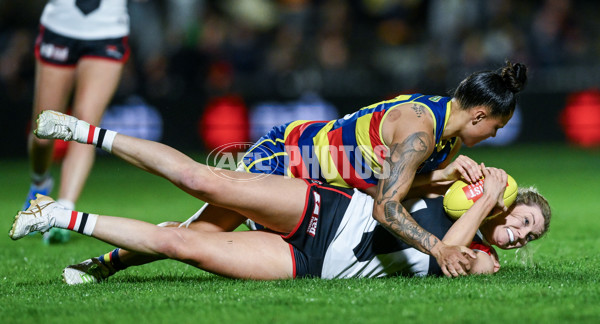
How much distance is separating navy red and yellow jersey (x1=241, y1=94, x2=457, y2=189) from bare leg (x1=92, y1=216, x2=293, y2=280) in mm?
544

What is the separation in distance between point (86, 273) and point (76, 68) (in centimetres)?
270

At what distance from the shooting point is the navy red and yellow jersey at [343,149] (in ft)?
15.0

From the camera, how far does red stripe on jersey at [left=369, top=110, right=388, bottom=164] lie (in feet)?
14.8

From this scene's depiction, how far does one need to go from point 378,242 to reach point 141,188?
6280mm

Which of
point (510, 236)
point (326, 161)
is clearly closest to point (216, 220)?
point (326, 161)

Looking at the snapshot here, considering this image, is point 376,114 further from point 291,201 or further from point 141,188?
point 141,188

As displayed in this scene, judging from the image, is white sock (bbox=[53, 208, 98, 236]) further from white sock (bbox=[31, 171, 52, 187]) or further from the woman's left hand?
white sock (bbox=[31, 171, 52, 187])

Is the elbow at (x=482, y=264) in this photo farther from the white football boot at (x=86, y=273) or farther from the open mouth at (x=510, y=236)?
the white football boot at (x=86, y=273)

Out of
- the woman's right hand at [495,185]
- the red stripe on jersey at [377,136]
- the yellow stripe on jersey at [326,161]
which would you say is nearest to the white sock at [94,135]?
the yellow stripe on jersey at [326,161]

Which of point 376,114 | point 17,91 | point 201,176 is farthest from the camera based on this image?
point 17,91

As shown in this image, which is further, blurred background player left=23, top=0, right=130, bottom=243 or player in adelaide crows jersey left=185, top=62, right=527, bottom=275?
blurred background player left=23, top=0, right=130, bottom=243

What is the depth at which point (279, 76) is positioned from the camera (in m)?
13.0

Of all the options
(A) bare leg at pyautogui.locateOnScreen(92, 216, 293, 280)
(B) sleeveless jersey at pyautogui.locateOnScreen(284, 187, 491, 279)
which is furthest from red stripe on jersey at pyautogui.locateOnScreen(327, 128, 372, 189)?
(A) bare leg at pyautogui.locateOnScreen(92, 216, 293, 280)

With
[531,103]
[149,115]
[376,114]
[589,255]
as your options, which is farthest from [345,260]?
[531,103]
